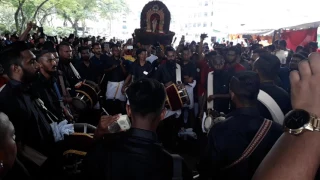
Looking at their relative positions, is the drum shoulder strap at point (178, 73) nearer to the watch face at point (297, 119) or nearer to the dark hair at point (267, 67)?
the dark hair at point (267, 67)

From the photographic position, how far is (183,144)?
641 cm

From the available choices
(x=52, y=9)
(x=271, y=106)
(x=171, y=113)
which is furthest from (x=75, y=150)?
(x=52, y=9)

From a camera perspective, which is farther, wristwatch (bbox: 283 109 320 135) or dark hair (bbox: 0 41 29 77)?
dark hair (bbox: 0 41 29 77)

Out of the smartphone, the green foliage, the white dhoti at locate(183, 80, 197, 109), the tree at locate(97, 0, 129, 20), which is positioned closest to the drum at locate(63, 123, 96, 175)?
the smartphone

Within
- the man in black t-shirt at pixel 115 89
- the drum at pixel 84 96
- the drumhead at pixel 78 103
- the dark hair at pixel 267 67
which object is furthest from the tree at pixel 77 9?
the dark hair at pixel 267 67

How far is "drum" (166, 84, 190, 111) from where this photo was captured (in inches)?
216

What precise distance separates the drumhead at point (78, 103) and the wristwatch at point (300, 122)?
444 centimetres

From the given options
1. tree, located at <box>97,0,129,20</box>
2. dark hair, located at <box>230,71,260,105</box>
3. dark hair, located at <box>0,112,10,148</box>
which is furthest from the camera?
tree, located at <box>97,0,129,20</box>

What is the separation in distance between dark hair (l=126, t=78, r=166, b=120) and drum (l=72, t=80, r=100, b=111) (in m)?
3.07

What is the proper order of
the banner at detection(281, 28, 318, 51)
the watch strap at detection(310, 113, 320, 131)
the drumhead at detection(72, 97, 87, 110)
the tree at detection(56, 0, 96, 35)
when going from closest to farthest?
the watch strap at detection(310, 113, 320, 131), the drumhead at detection(72, 97, 87, 110), the banner at detection(281, 28, 318, 51), the tree at detection(56, 0, 96, 35)

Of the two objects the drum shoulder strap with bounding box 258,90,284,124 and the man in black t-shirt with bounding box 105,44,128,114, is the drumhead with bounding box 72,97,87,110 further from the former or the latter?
the drum shoulder strap with bounding box 258,90,284,124

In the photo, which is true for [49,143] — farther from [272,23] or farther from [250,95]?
[272,23]

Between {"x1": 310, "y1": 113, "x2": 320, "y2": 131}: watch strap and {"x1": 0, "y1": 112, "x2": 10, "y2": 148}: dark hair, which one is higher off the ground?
{"x1": 310, "y1": 113, "x2": 320, "y2": 131}: watch strap

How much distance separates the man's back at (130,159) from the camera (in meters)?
1.98
